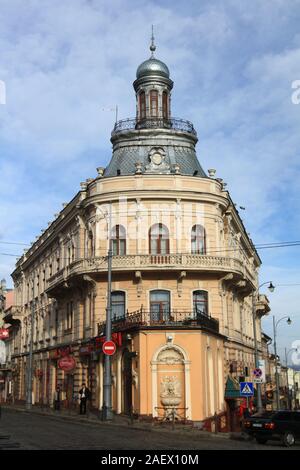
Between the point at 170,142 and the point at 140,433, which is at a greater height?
the point at 170,142

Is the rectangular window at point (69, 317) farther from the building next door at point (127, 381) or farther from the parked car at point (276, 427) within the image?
the parked car at point (276, 427)

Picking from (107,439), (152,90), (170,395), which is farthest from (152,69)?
(107,439)

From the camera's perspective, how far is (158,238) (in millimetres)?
38031

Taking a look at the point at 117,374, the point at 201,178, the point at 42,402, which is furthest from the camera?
the point at 42,402

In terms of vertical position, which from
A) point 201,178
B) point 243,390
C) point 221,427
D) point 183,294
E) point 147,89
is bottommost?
point 221,427

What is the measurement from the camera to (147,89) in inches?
1766

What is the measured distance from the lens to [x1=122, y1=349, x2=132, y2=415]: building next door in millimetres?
32719

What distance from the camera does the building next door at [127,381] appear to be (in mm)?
32719

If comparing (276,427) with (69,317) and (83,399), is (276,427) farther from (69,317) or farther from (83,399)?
(69,317)

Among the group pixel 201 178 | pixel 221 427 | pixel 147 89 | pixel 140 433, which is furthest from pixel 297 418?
pixel 147 89

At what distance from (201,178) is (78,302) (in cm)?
1185

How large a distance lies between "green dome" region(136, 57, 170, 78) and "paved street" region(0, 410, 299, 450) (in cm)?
2757

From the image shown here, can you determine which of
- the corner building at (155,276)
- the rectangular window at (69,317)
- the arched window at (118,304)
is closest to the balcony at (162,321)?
the corner building at (155,276)

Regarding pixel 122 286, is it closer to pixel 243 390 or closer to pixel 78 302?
pixel 78 302
